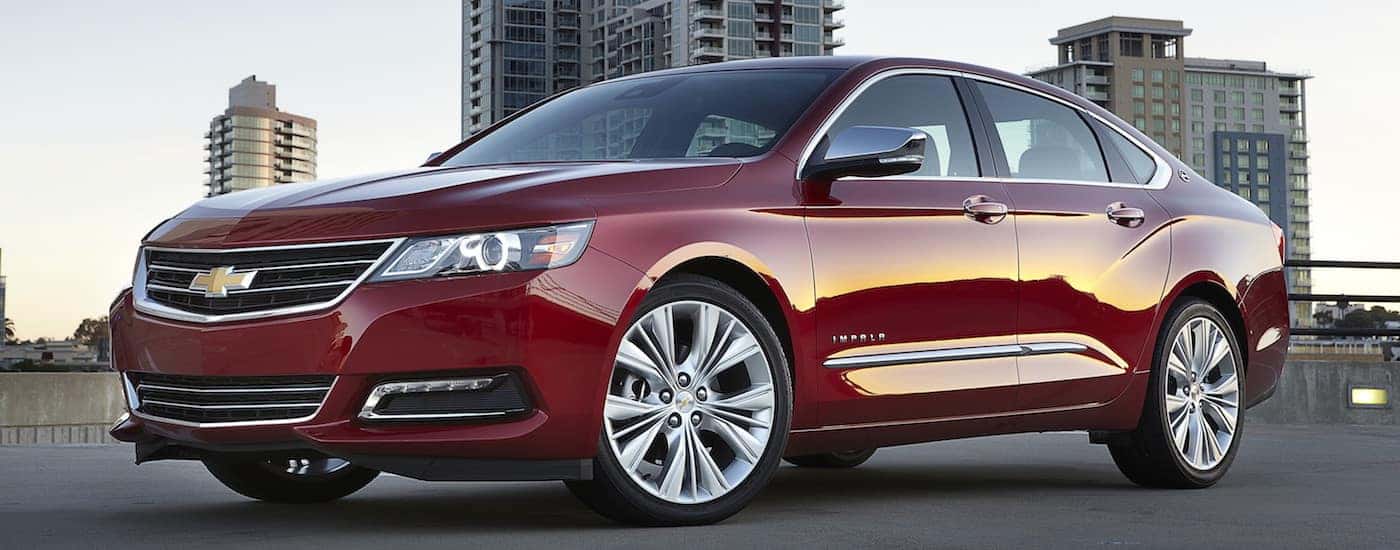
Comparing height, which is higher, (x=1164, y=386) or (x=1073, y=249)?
(x=1073, y=249)

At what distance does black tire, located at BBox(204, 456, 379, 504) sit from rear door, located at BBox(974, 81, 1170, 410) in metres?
2.43

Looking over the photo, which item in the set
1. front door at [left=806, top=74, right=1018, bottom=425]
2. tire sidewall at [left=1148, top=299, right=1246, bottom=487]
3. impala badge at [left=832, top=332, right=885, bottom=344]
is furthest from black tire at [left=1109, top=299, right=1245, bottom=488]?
impala badge at [left=832, top=332, right=885, bottom=344]

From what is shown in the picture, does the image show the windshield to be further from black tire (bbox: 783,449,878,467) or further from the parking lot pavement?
black tire (bbox: 783,449,878,467)

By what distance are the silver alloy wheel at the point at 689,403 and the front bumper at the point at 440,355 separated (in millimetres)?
154

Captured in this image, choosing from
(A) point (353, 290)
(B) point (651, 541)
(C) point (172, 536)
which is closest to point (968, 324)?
(B) point (651, 541)

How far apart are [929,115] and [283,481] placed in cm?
263

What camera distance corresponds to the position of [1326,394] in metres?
13.8

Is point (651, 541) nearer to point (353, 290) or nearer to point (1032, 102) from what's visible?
point (353, 290)

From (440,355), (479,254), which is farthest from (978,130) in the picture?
(440,355)

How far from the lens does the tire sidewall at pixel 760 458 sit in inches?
203

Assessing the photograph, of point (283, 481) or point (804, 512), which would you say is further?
point (283, 481)

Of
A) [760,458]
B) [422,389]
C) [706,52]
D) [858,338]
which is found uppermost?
[706,52]

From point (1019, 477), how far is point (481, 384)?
3.71 meters

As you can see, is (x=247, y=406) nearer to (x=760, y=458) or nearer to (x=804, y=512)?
(x=760, y=458)
